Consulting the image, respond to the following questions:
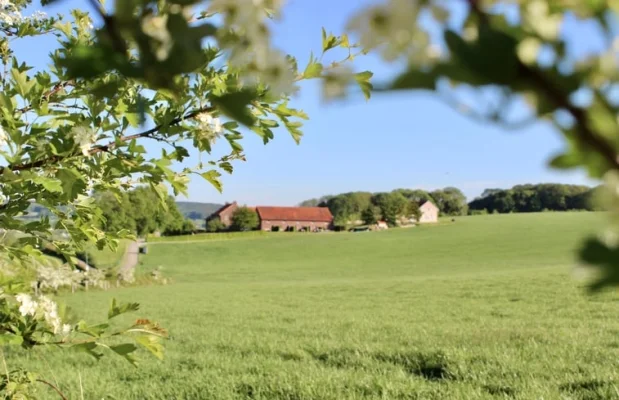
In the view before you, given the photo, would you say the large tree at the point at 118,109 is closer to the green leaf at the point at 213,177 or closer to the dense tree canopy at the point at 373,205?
the green leaf at the point at 213,177

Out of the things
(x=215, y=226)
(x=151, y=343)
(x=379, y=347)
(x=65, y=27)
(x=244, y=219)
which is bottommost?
(x=379, y=347)

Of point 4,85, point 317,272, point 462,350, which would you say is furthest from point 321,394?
point 317,272

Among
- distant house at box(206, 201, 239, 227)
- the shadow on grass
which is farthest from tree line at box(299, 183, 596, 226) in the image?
the shadow on grass

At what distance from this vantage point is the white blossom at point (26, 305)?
8.29ft

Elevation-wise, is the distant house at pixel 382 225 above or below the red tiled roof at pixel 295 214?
below

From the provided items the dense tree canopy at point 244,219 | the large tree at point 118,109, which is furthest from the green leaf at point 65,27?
the dense tree canopy at point 244,219

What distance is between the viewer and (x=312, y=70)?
5.43 ft

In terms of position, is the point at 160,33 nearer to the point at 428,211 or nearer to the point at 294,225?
the point at 428,211

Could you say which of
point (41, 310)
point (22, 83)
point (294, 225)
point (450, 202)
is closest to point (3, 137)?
point (22, 83)

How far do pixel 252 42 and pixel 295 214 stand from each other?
10581cm

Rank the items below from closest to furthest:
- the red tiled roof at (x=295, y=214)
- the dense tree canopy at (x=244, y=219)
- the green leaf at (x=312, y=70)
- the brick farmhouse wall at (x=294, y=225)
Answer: the green leaf at (x=312, y=70), the dense tree canopy at (x=244, y=219), the brick farmhouse wall at (x=294, y=225), the red tiled roof at (x=295, y=214)

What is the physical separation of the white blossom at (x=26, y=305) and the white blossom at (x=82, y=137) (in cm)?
110

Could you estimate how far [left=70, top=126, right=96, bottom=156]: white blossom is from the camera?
183cm

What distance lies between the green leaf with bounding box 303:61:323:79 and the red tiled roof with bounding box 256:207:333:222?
102m
